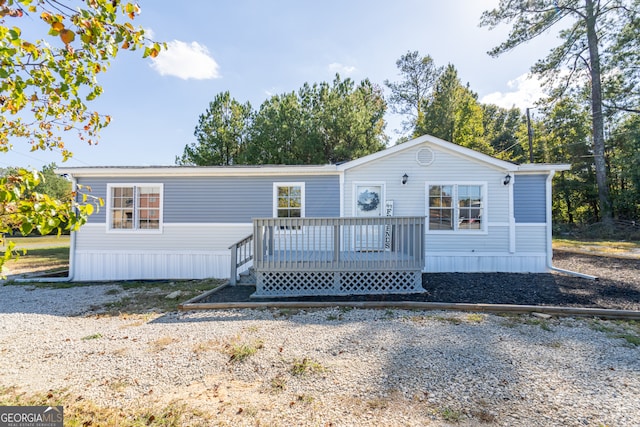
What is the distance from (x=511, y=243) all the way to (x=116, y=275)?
36.9ft

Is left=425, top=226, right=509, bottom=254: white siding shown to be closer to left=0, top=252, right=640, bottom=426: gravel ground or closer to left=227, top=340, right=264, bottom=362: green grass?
left=0, top=252, right=640, bottom=426: gravel ground

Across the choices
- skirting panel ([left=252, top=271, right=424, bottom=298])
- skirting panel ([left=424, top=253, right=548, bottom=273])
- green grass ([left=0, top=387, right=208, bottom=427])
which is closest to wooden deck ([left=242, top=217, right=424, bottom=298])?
skirting panel ([left=252, top=271, right=424, bottom=298])

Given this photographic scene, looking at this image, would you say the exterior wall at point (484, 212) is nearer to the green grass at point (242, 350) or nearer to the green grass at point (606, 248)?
the green grass at point (242, 350)

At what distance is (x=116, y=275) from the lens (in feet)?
26.9

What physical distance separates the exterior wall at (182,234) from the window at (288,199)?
146 millimetres

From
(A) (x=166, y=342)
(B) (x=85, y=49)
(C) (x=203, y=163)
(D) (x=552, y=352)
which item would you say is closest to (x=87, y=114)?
(B) (x=85, y=49)

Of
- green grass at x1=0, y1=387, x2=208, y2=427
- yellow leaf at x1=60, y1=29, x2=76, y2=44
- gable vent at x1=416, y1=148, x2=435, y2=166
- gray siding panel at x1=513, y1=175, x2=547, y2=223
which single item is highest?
gable vent at x1=416, y1=148, x2=435, y2=166

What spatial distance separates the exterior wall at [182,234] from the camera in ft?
26.8

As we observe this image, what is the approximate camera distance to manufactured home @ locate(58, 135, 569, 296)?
7898mm

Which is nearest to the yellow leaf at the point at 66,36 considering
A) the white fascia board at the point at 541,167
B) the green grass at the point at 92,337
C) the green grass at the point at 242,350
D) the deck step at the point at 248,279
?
the green grass at the point at 242,350

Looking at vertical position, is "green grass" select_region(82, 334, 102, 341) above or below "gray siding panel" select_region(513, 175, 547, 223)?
below

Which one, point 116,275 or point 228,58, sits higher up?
point 228,58

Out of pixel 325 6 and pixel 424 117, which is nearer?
pixel 325 6

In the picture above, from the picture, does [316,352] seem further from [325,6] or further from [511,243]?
[325,6]
